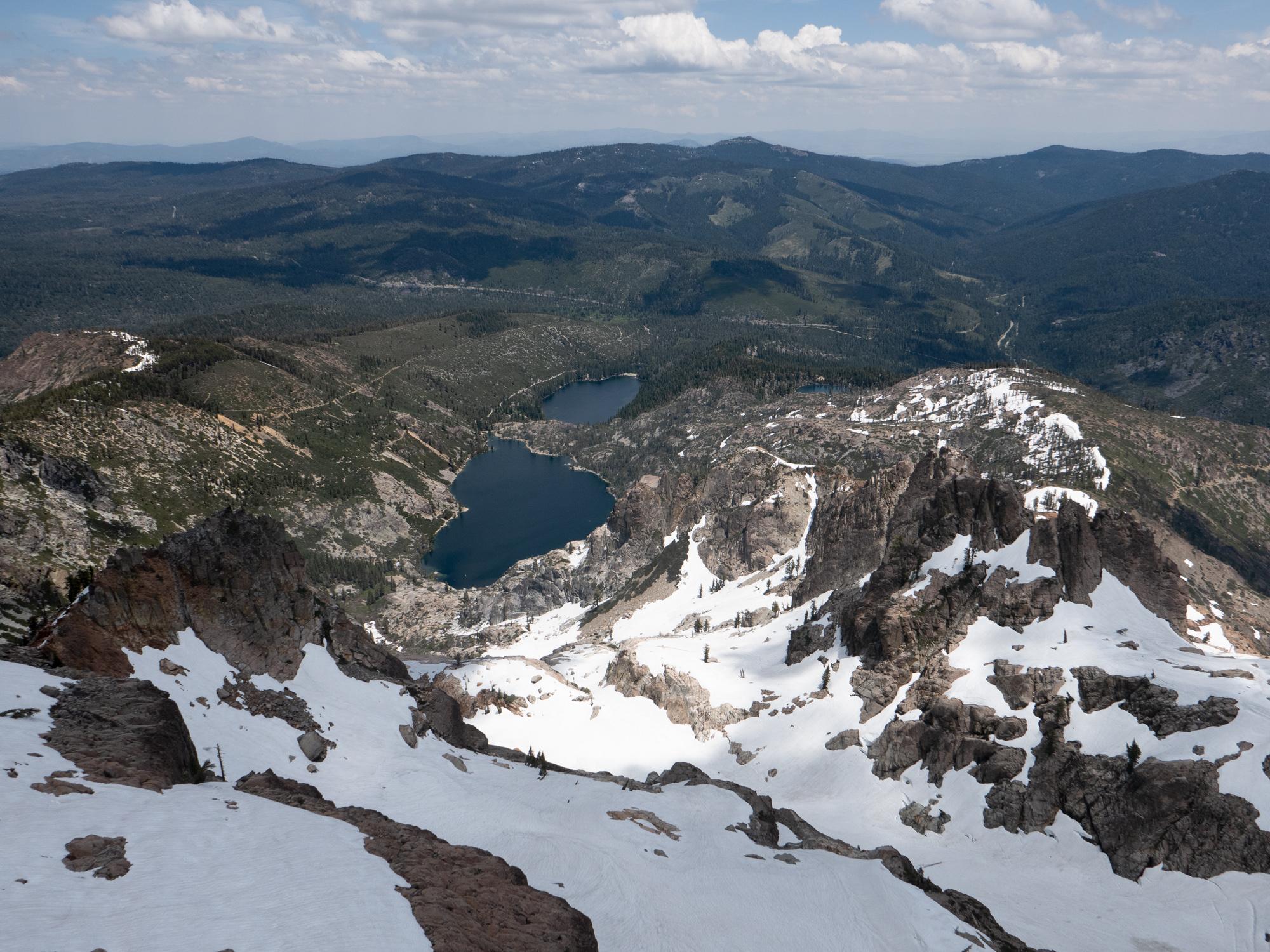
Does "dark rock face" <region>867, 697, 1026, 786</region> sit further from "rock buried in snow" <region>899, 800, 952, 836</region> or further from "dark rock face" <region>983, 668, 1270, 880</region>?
"rock buried in snow" <region>899, 800, 952, 836</region>

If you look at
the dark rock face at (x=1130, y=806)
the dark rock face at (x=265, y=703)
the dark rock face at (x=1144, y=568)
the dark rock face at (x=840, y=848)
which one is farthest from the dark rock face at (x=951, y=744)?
the dark rock face at (x=265, y=703)

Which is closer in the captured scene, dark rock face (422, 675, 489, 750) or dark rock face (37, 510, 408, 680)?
dark rock face (37, 510, 408, 680)

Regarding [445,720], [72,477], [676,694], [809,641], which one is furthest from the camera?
[72,477]

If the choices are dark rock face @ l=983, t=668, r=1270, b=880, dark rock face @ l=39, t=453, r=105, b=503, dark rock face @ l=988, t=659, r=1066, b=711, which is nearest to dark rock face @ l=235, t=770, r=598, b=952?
dark rock face @ l=983, t=668, r=1270, b=880

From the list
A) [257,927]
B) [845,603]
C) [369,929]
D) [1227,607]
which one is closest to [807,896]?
[369,929]

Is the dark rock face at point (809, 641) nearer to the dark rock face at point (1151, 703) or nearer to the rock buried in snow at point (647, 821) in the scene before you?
the dark rock face at point (1151, 703)

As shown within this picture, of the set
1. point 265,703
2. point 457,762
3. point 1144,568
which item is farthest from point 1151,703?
point 265,703

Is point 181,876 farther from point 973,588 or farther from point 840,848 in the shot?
point 973,588
